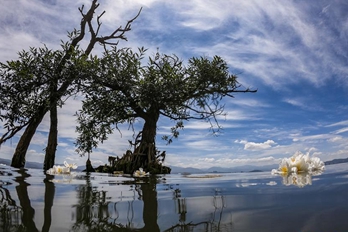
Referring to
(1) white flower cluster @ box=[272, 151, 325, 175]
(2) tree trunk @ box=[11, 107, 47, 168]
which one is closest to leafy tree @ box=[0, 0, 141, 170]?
(2) tree trunk @ box=[11, 107, 47, 168]

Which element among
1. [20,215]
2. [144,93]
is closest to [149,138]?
[144,93]

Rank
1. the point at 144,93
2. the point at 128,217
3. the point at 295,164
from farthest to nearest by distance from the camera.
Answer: the point at 144,93 → the point at 295,164 → the point at 128,217

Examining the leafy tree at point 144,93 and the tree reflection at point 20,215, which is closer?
the tree reflection at point 20,215

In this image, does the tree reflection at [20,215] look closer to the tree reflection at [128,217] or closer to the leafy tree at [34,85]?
the tree reflection at [128,217]

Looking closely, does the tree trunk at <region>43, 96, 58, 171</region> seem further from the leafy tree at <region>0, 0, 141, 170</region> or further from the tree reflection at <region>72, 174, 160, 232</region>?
the tree reflection at <region>72, 174, 160, 232</region>

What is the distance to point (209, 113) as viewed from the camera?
1041 cm

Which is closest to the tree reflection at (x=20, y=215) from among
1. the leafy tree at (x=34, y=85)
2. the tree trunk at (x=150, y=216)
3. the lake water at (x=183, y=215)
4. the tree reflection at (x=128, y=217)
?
the lake water at (x=183, y=215)

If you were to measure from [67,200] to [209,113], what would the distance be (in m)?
8.99

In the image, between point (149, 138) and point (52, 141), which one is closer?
point (52, 141)

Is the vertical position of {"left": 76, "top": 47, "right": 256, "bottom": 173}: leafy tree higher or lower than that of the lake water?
higher

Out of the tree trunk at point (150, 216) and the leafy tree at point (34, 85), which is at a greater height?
the leafy tree at point (34, 85)

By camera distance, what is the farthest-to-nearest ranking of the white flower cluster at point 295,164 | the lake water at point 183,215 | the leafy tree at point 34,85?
the leafy tree at point 34,85
the white flower cluster at point 295,164
the lake water at point 183,215

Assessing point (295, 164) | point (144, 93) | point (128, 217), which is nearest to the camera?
point (128, 217)

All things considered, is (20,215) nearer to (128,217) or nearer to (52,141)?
(128,217)
